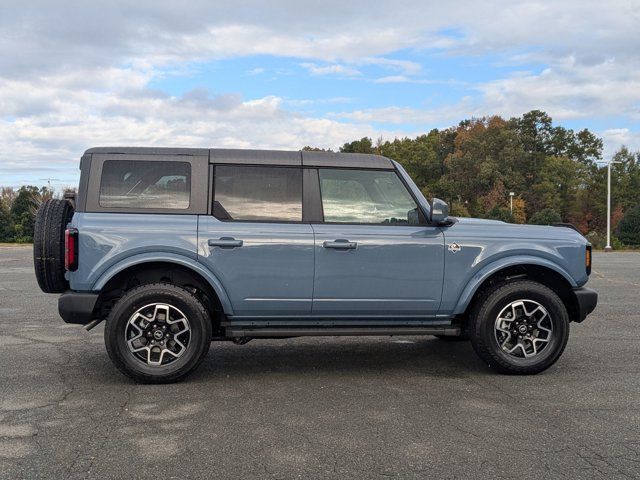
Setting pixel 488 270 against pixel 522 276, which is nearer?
pixel 488 270

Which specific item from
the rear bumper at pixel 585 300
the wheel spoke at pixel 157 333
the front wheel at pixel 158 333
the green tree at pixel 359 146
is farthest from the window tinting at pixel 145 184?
the green tree at pixel 359 146

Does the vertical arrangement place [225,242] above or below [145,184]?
below

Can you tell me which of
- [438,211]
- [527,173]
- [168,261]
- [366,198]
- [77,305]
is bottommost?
[77,305]

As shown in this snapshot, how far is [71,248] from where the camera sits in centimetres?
491

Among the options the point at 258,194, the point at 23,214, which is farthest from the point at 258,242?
the point at 23,214

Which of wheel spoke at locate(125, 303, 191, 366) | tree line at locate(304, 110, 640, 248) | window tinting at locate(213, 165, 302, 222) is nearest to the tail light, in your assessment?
wheel spoke at locate(125, 303, 191, 366)

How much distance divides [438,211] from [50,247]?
3321 millimetres

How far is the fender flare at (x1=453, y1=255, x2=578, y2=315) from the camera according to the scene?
17.4 feet

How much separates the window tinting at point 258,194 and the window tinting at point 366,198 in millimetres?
273

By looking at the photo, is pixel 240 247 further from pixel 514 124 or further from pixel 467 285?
pixel 514 124

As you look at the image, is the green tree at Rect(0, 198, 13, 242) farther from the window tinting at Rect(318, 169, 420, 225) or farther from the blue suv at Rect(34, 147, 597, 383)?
the window tinting at Rect(318, 169, 420, 225)

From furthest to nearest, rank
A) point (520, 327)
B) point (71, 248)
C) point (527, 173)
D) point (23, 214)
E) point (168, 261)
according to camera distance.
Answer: point (527, 173) → point (23, 214) → point (520, 327) → point (168, 261) → point (71, 248)

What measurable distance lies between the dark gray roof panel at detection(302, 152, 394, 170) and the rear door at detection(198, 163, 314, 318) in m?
0.28

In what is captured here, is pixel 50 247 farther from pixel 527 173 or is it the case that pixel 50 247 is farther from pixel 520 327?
pixel 527 173
